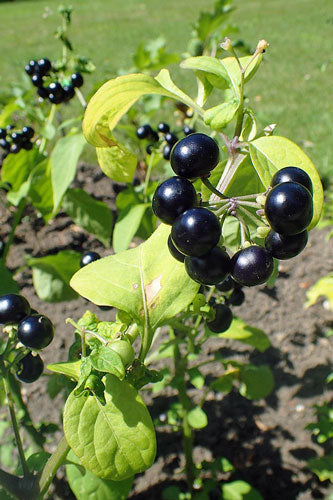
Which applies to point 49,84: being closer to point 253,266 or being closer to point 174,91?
point 174,91

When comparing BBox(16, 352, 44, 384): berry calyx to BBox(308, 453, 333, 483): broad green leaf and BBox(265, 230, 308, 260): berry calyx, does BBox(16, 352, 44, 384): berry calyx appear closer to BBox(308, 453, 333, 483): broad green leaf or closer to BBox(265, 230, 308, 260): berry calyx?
BBox(265, 230, 308, 260): berry calyx

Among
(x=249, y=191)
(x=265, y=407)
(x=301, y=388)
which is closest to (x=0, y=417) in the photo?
(x=265, y=407)

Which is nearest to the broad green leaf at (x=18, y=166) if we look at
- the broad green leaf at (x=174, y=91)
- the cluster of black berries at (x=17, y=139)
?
the cluster of black berries at (x=17, y=139)

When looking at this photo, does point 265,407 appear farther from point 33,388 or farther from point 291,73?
point 291,73

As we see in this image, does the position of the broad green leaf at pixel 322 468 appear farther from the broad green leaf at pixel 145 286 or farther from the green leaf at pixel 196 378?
the broad green leaf at pixel 145 286

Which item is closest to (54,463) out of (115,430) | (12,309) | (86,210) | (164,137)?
(115,430)
